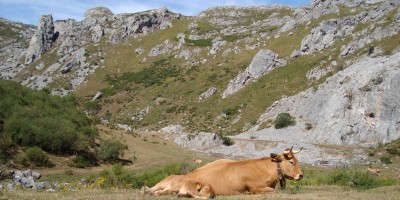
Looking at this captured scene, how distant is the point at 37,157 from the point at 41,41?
480ft

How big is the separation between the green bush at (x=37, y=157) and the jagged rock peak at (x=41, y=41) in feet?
462

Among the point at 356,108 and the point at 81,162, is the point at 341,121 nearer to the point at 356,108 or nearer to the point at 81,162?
the point at 356,108

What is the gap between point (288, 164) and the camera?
38.2 feet

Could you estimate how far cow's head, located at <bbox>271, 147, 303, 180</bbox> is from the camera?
11.6 meters

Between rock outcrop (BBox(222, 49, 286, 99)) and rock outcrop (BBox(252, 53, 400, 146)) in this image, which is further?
rock outcrop (BBox(222, 49, 286, 99))

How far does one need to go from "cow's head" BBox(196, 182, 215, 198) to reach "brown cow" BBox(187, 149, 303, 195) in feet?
0.93

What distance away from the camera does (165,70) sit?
5507 inches

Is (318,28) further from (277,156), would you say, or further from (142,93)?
(277,156)

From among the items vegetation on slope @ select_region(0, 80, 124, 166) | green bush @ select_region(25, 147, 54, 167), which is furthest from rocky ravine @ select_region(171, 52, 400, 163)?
green bush @ select_region(25, 147, 54, 167)

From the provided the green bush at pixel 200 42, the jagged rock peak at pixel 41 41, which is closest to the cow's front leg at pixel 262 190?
the green bush at pixel 200 42

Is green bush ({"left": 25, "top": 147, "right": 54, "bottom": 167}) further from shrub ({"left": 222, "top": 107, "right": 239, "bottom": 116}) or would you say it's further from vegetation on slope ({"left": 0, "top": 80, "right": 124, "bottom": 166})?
shrub ({"left": 222, "top": 107, "right": 239, "bottom": 116})

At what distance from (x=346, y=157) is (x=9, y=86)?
45.1 metres

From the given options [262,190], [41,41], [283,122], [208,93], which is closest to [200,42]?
[208,93]

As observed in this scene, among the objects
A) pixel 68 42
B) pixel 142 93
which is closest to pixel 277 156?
pixel 142 93
